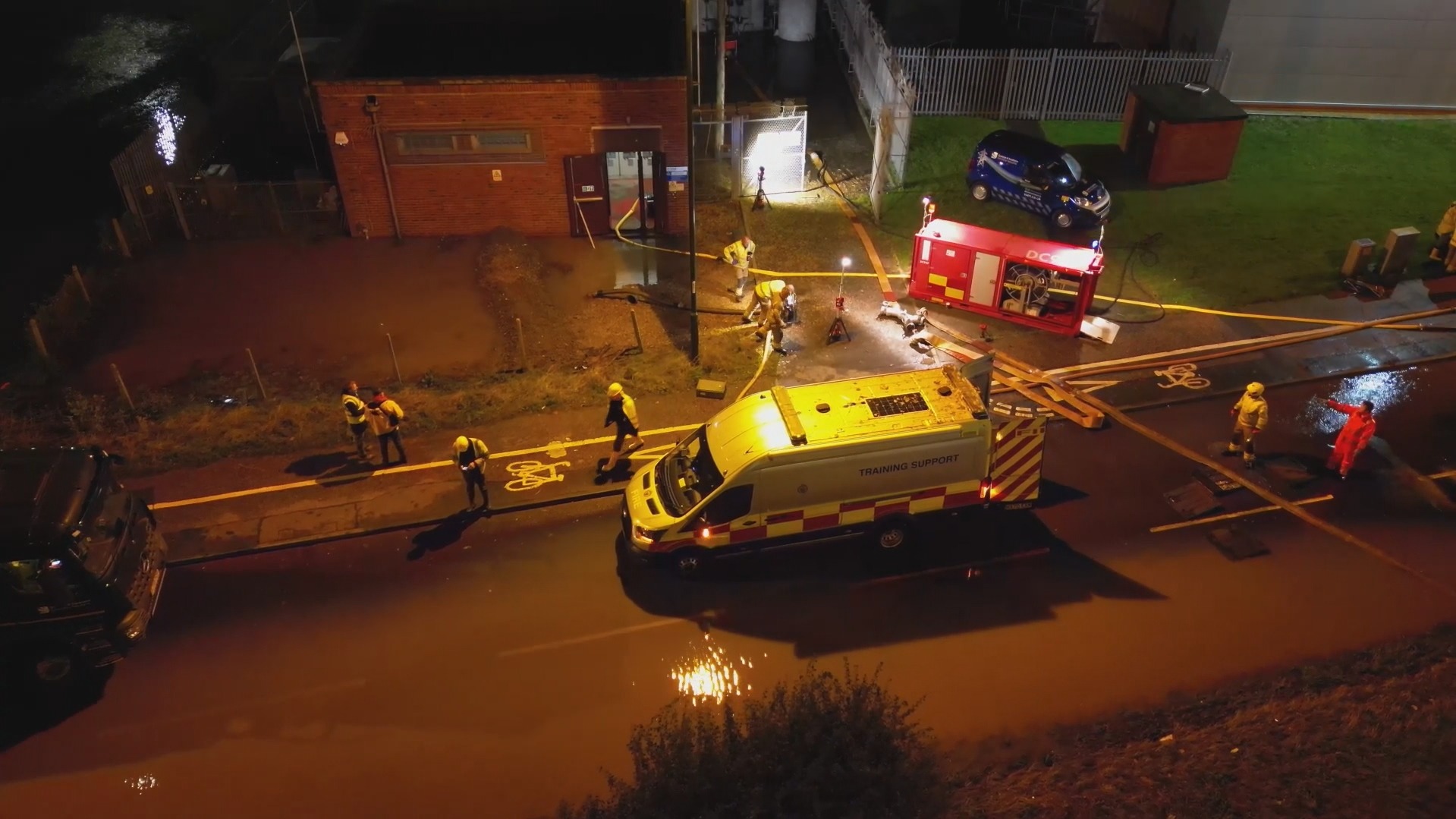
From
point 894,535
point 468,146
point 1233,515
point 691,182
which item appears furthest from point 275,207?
point 1233,515

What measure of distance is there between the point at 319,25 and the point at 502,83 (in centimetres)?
1427

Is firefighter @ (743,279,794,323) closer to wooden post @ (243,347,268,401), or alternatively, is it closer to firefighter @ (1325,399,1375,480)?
wooden post @ (243,347,268,401)

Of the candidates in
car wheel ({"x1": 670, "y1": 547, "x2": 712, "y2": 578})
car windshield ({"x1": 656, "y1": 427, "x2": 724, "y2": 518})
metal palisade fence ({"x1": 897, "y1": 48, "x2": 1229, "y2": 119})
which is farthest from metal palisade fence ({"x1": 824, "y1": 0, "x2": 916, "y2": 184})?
car wheel ({"x1": 670, "y1": 547, "x2": 712, "y2": 578})

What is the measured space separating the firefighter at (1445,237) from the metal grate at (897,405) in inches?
567

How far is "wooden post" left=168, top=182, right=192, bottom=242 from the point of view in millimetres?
21234

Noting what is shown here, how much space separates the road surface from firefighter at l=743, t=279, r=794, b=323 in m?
5.42

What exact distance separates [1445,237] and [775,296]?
14.3 metres

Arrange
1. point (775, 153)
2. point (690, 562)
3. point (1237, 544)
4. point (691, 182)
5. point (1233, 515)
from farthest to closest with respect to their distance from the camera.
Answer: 1. point (775, 153)
2. point (691, 182)
3. point (1233, 515)
4. point (1237, 544)
5. point (690, 562)

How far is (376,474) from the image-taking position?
15.1 m

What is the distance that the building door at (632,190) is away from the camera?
22.0m

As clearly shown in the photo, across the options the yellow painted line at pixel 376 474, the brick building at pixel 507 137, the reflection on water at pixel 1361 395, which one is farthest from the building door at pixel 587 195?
the reflection on water at pixel 1361 395

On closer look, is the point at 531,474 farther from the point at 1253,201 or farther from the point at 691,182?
the point at 1253,201

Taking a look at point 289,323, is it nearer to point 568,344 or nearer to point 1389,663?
point 568,344

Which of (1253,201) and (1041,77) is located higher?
(1041,77)
